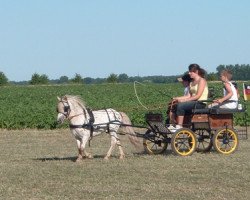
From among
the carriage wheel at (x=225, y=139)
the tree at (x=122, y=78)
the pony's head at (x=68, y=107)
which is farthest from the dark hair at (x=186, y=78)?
the tree at (x=122, y=78)

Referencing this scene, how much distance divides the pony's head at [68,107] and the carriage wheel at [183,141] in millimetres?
2011

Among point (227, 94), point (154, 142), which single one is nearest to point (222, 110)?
point (227, 94)

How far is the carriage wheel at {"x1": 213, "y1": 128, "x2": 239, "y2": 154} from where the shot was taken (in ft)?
49.6

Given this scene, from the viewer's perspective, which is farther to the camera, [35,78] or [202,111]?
[35,78]

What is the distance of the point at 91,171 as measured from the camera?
1240 centimetres

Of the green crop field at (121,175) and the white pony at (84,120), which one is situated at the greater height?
the white pony at (84,120)

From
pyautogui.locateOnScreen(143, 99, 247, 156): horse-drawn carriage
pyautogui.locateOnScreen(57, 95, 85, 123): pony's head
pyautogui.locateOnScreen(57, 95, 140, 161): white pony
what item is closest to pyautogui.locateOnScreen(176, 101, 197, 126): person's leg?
pyautogui.locateOnScreen(143, 99, 247, 156): horse-drawn carriage

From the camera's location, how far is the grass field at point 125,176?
10039 mm

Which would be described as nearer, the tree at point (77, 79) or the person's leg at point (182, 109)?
the person's leg at point (182, 109)

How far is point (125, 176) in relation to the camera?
11672mm

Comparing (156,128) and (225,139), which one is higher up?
(156,128)

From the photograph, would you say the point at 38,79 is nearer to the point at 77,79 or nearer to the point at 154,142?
the point at 77,79

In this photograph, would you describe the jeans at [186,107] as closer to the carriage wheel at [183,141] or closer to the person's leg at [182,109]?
the person's leg at [182,109]

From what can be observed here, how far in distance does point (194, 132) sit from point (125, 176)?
3.81 m
